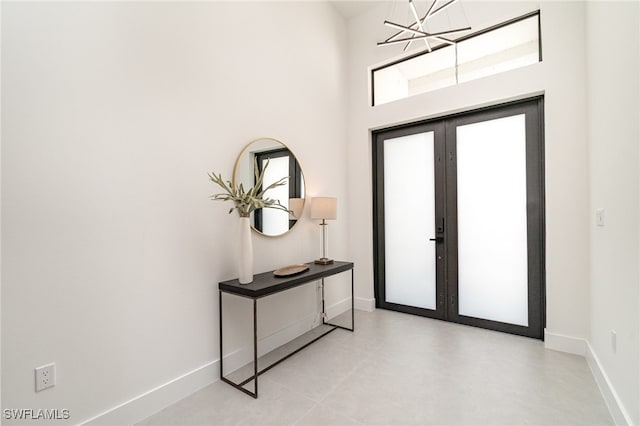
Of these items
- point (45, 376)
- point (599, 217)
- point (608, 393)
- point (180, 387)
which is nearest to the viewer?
point (45, 376)

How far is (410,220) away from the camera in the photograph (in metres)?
3.56

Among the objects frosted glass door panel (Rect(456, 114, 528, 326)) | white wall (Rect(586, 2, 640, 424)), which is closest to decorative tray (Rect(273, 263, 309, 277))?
frosted glass door panel (Rect(456, 114, 528, 326))

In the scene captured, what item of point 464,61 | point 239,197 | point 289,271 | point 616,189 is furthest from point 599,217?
point 239,197

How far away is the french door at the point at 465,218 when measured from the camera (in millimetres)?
2832

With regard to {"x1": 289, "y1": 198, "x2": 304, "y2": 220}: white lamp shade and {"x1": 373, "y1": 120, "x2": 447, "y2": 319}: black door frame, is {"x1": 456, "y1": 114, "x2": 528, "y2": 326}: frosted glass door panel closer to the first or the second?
{"x1": 373, "y1": 120, "x2": 447, "y2": 319}: black door frame

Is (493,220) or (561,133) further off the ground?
(561,133)

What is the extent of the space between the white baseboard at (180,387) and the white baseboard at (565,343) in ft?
7.38

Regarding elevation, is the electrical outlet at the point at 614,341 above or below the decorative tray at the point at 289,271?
below

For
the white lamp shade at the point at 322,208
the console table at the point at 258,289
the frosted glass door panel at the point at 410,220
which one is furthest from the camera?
the frosted glass door panel at the point at 410,220

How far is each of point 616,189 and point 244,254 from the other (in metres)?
2.31

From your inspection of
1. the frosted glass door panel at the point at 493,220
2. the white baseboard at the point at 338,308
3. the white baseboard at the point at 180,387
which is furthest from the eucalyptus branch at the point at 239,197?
the frosted glass door panel at the point at 493,220

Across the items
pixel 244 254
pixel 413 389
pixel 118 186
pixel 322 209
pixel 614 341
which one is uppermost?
pixel 118 186

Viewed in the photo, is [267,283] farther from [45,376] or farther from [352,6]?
[352,6]

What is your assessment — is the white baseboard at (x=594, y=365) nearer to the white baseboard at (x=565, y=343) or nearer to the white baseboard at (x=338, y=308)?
the white baseboard at (x=565, y=343)
